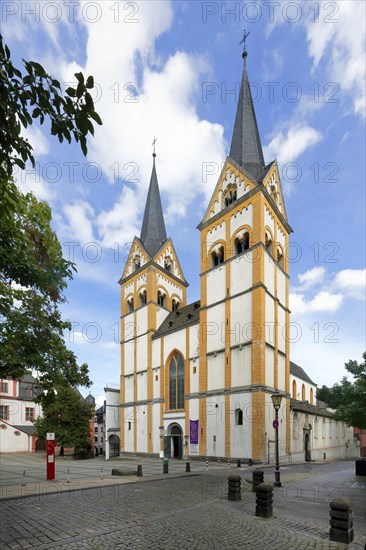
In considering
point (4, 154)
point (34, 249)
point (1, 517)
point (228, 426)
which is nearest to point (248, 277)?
point (228, 426)

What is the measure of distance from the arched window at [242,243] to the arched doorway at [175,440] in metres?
18.9

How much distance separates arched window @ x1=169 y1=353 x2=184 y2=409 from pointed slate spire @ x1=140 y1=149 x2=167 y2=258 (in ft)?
52.1

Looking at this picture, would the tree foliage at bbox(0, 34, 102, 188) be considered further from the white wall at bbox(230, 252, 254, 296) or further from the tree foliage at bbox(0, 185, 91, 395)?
the white wall at bbox(230, 252, 254, 296)

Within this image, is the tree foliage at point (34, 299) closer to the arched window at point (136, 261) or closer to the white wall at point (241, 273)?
the white wall at point (241, 273)

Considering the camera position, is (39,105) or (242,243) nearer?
(39,105)

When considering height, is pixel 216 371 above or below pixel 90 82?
below

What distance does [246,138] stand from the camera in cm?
4225

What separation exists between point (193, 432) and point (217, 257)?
664 inches

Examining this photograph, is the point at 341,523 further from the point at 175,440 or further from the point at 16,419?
the point at 16,419

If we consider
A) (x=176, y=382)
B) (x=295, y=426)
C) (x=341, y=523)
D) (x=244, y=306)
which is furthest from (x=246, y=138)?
(x=341, y=523)

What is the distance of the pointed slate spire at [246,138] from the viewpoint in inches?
1590

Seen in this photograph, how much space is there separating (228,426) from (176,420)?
8632 mm

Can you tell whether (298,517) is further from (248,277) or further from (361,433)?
(361,433)

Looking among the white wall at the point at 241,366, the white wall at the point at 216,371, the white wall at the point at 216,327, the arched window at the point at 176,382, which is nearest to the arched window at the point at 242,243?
the white wall at the point at 216,327
